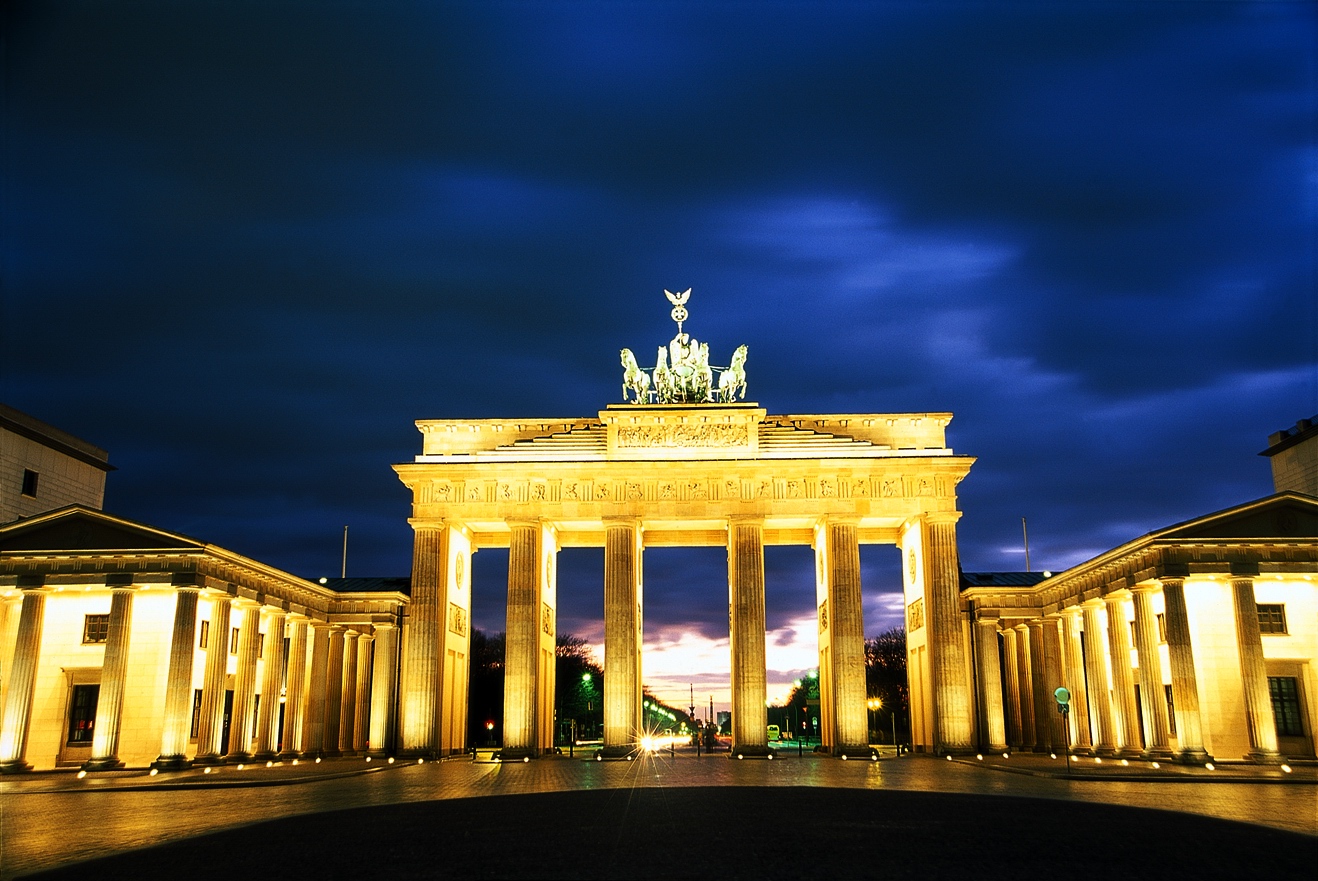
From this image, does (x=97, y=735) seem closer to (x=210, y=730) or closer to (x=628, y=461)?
(x=210, y=730)

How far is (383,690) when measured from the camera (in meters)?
55.2

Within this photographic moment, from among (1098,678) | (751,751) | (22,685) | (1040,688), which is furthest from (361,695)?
(1098,678)

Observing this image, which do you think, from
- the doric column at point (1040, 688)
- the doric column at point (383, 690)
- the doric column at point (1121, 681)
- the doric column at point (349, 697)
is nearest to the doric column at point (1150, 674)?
the doric column at point (1121, 681)

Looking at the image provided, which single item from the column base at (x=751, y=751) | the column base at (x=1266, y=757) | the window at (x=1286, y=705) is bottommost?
the column base at (x=751, y=751)

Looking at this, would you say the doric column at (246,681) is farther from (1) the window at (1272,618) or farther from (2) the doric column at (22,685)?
(1) the window at (1272,618)

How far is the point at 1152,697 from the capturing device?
41219 millimetres

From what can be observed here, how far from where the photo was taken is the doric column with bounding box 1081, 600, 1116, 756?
156 ft

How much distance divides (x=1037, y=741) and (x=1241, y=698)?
16609 millimetres

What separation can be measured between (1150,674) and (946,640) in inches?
459

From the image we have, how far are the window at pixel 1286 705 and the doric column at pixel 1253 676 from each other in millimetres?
2582

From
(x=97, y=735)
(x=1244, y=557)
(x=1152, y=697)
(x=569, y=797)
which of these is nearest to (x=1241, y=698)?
(x=1152, y=697)

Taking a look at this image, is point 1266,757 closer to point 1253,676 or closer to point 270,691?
point 1253,676

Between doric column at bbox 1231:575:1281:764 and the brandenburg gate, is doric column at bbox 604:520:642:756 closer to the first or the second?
the brandenburg gate

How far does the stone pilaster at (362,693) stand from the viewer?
58.1 meters
